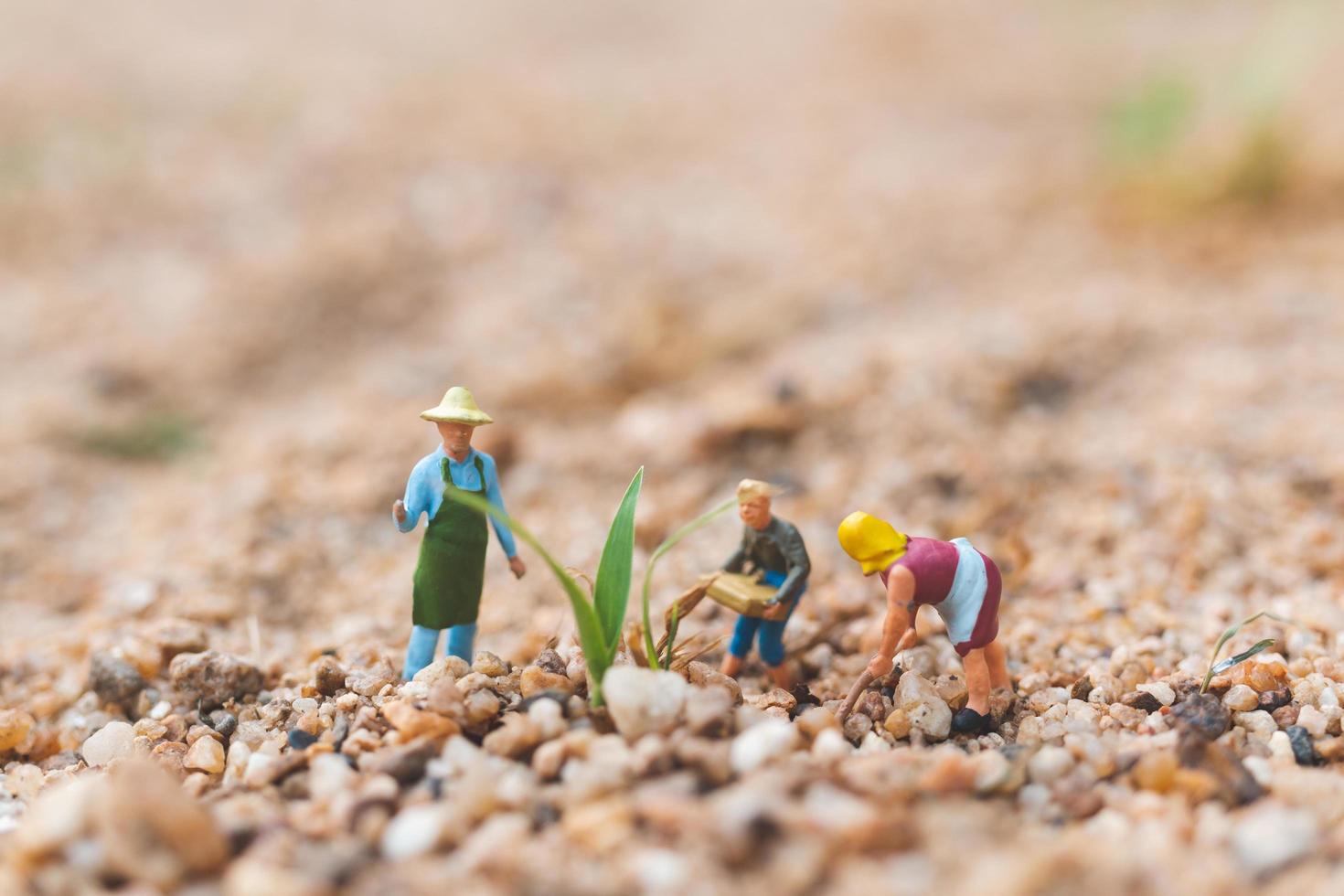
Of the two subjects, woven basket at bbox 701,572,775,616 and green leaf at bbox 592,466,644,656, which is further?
woven basket at bbox 701,572,775,616

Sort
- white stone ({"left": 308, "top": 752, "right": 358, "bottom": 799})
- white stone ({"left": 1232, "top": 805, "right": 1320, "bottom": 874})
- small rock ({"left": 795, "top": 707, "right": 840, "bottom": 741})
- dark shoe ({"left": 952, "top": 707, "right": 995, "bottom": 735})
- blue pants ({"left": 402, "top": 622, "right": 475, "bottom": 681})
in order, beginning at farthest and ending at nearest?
blue pants ({"left": 402, "top": 622, "right": 475, "bottom": 681}) < dark shoe ({"left": 952, "top": 707, "right": 995, "bottom": 735}) < small rock ({"left": 795, "top": 707, "right": 840, "bottom": 741}) < white stone ({"left": 308, "top": 752, "right": 358, "bottom": 799}) < white stone ({"left": 1232, "top": 805, "right": 1320, "bottom": 874})

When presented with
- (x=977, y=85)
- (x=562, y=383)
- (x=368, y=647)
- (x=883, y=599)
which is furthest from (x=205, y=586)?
(x=977, y=85)

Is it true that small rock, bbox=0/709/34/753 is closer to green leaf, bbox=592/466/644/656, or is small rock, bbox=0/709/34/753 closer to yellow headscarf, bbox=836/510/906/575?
green leaf, bbox=592/466/644/656

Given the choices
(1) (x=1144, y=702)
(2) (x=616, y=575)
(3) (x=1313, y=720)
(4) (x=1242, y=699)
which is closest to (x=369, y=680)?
(2) (x=616, y=575)

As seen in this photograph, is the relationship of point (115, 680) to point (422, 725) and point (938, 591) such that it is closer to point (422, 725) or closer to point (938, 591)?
point (422, 725)

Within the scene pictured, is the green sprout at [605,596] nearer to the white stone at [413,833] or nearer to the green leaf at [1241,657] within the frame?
the white stone at [413,833]

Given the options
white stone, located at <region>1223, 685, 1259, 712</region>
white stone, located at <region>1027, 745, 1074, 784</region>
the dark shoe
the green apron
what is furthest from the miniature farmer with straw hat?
white stone, located at <region>1223, 685, 1259, 712</region>

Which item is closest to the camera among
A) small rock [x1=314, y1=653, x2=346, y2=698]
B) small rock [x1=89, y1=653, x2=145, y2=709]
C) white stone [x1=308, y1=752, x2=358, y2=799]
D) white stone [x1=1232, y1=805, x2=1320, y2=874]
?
white stone [x1=1232, y1=805, x2=1320, y2=874]
